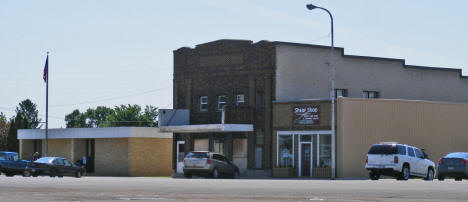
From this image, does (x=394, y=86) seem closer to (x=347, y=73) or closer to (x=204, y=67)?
(x=347, y=73)

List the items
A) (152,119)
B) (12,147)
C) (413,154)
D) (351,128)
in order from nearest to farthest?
1. (413,154)
2. (351,128)
3. (12,147)
4. (152,119)

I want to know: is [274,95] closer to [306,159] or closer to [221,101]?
[306,159]

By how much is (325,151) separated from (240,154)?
253 inches

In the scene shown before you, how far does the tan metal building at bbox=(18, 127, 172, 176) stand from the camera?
57.7 meters

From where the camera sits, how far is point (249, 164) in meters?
51.6

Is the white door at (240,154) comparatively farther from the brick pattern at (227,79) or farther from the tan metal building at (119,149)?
the tan metal building at (119,149)

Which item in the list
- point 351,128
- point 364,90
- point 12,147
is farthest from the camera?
point 12,147

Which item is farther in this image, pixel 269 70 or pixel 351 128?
pixel 269 70

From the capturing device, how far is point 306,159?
161 ft

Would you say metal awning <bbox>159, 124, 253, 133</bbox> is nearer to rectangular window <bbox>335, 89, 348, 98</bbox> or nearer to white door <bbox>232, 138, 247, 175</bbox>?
white door <bbox>232, 138, 247, 175</bbox>

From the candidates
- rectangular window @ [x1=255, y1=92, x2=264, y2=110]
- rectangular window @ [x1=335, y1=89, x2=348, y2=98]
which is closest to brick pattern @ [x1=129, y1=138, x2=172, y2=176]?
rectangular window @ [x1=255, y1=92, x2=264, y2=110]

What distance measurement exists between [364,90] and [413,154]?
53.3ft

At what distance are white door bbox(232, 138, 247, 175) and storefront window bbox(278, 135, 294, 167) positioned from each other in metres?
2.83

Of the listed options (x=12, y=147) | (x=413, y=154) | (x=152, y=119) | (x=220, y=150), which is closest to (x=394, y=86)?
(x=220, y=150)
